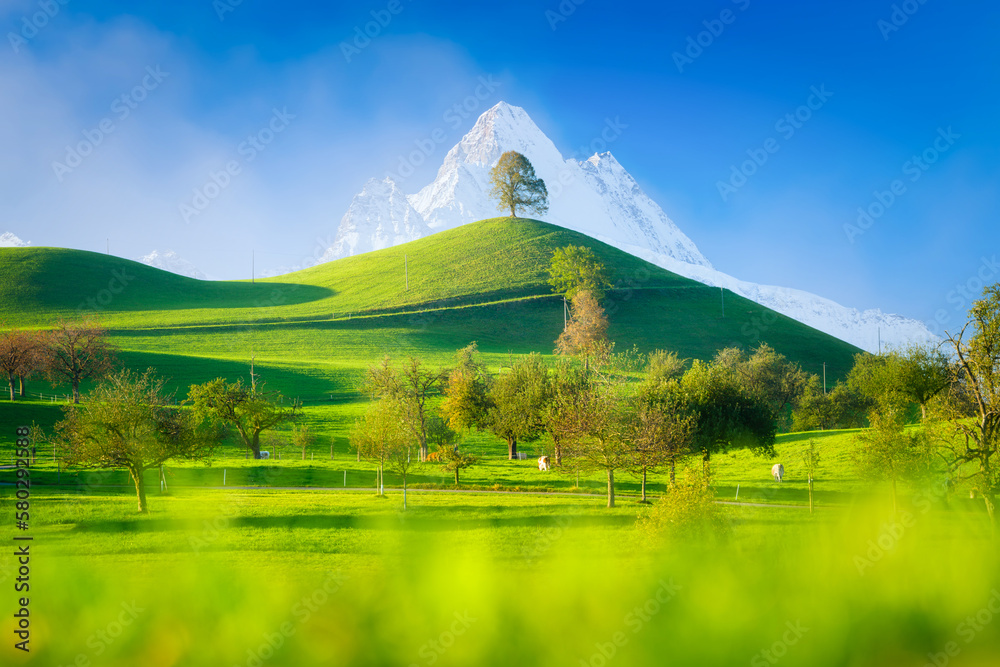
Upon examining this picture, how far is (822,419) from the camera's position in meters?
77.8

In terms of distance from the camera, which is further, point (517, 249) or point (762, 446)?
point (517, 249)

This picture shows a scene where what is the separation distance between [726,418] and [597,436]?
47.8 feet

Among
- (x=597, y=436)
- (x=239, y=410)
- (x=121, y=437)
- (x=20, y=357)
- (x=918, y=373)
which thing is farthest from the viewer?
(x=20, y=357)

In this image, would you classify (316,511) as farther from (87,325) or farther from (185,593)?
(87,325)

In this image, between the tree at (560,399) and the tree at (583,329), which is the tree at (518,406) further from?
the tree at (583,329)

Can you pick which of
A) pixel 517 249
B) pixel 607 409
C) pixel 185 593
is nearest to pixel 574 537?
pixel 185 593

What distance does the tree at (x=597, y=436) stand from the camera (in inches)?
1444

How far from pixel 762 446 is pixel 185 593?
52.2 meters

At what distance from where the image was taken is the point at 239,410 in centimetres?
6056

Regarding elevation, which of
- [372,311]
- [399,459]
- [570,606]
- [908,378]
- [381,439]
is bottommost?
[399,459]

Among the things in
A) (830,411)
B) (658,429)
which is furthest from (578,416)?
(830,411)

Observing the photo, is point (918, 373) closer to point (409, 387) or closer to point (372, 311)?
point (409, 387)

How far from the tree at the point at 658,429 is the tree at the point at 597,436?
0.72m

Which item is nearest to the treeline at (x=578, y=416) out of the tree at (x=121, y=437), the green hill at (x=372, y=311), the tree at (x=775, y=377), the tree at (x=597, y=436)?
the tree at (x=597, y=436)
